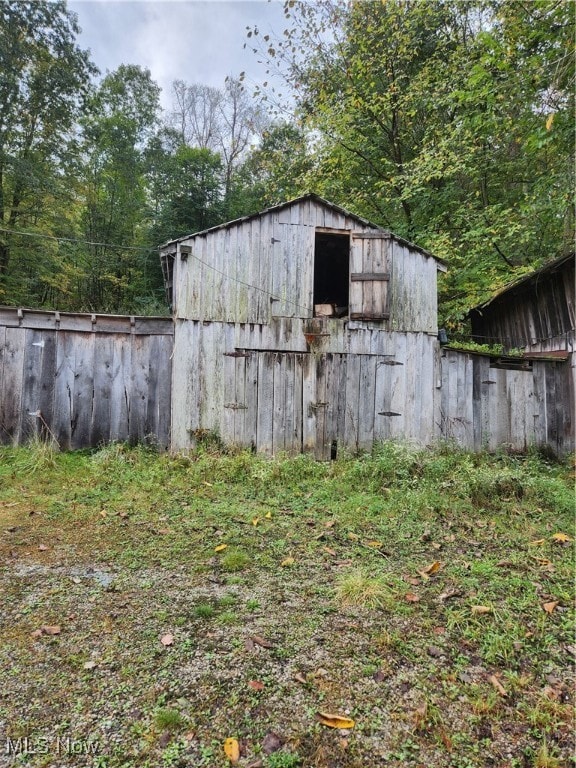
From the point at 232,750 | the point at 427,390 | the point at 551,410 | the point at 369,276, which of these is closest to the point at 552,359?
the point at 551,410

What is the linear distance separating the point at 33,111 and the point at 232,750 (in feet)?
63.9

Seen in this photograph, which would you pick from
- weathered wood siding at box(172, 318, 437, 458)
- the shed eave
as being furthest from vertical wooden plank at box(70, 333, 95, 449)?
the shed eave

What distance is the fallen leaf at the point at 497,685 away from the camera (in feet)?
6.72

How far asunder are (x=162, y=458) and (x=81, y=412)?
1720 mm

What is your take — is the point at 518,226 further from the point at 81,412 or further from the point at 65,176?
the point at 65,176

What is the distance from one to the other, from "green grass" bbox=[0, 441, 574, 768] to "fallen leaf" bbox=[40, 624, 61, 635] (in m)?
0.05

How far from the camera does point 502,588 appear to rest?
3.06 metres

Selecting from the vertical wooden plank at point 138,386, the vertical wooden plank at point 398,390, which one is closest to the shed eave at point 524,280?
the vertical wooden plank at point 398,390

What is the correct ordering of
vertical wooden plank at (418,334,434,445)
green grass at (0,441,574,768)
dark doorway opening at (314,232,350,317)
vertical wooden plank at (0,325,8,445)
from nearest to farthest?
green grass at (0,441,574,768), vertical wooden plank at (0,325,8,445), vertical wooden plank at (418,334,434,445), dark doorway opening at (314,232,350,317)

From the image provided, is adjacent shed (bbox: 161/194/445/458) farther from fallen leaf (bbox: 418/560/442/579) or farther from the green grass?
fallen leaf (bbox: 418/560/442/579)

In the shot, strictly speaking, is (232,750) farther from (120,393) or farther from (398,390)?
(398,390)

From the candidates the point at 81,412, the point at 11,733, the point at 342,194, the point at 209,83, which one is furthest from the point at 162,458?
the point at 209,83

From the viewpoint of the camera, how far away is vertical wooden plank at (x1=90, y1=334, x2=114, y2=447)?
6.91 m

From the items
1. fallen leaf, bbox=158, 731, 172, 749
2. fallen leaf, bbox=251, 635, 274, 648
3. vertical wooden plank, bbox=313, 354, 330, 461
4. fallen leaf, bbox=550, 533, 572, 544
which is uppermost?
vertical wooden plank, bbox=313, 354, 330, 461
